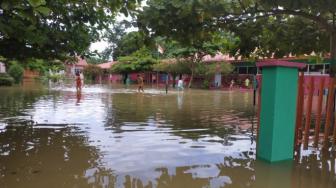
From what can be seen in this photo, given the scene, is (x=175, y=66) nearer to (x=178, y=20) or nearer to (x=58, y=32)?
(x=58, y=32)

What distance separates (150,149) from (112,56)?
69.6 meters

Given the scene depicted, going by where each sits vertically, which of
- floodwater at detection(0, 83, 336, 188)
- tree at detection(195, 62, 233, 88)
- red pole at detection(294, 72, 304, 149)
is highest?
tree at detection(195, 62, 233, 88)

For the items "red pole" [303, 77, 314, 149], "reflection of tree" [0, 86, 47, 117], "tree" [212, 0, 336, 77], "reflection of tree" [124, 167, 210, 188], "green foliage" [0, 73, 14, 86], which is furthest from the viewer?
"green foliage" [0, 73, 14, 86]

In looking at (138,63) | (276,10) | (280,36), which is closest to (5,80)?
(138,63)

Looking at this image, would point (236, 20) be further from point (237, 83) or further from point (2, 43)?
point (237, 83)

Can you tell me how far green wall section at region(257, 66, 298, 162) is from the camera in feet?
19.4

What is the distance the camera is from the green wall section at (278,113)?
19.4 ft

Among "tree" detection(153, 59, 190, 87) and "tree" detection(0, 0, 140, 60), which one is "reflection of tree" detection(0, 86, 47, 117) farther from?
"tree" detection(153, 59, 190, 87)

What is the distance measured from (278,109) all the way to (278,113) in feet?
0.21

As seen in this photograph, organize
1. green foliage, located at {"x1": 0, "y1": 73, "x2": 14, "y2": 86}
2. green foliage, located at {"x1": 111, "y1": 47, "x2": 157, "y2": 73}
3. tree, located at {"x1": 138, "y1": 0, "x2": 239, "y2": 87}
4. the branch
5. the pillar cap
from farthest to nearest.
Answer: green foliage, located at {"x1": 111, "y1": 47, "x2": 157, "y2": 73}
green foliage, located at {"x1": 0, "y1": 73, "x2": 14, "y2": 86}
the branch
tree, located at {"x1": 138, "y1": 0, "x2": 239, "y2": 87}
the pillar cap

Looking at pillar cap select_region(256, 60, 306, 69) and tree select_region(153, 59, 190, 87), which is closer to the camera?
pillar cap select_region(256, 60, 306, 69)

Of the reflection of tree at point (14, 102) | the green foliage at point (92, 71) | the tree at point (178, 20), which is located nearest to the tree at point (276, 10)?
the tree at point (178, 20)

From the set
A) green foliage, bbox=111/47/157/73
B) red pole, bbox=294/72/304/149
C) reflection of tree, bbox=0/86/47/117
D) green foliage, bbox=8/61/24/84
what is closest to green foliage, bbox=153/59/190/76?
green foliage, bbox=111/47/157/73

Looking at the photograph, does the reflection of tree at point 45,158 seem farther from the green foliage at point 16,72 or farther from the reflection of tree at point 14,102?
the green foliage at point 16,72
